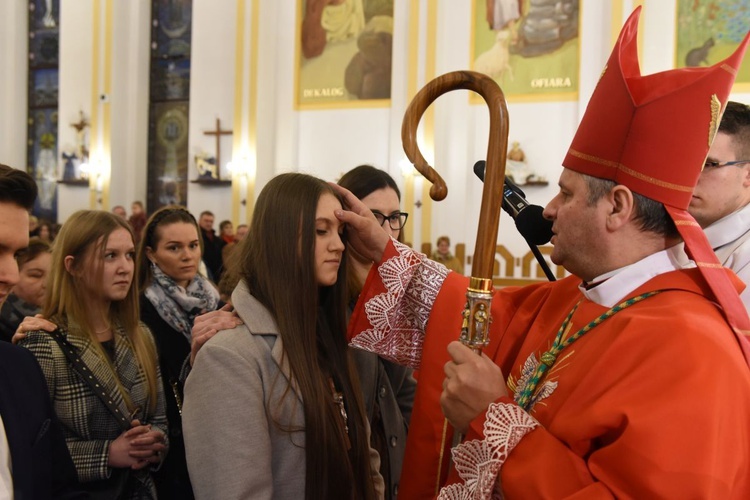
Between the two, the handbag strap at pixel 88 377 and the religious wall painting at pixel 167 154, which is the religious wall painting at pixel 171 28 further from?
the handbag strap at pixel 88 377

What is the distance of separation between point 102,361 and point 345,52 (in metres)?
11.4

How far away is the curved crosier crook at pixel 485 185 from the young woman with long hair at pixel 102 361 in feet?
4.95

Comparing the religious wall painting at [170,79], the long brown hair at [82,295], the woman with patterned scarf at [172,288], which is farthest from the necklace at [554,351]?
the religious wall painting at [170,79]

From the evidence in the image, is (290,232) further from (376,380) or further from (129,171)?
(129,171)

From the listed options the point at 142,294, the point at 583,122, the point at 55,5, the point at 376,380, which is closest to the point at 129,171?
the point at 55,5

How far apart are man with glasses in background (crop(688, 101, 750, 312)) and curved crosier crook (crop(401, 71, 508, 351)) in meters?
0.93

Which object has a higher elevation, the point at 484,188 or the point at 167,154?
the point at 167,154

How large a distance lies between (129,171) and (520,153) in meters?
8.35

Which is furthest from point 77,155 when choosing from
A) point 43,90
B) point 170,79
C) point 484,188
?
point 484,188

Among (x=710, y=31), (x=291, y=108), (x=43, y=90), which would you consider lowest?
(x=291, y=108)

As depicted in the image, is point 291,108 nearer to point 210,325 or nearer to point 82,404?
point 82,404

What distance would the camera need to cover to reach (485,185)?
1.60 meters

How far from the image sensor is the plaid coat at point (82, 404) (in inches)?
94.4

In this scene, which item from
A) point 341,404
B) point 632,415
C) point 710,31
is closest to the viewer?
point 632,415
